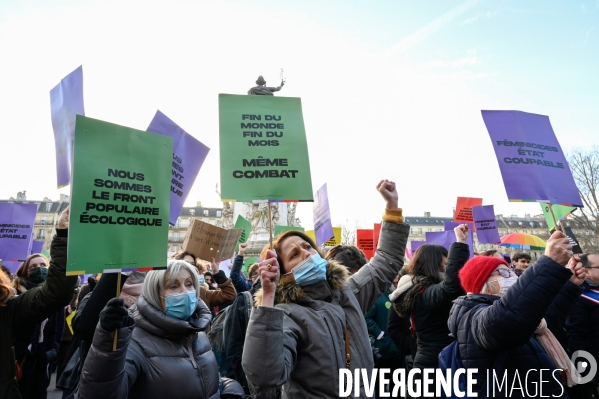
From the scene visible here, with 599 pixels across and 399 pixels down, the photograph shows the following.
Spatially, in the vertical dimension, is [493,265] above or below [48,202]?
below

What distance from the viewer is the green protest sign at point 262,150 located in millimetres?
3254

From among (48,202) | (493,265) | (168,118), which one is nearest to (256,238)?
(168,118)

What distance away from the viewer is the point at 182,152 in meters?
4.35

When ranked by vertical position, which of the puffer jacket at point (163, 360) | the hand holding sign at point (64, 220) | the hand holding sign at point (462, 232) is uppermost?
the hand holding sign at point (64, 220)

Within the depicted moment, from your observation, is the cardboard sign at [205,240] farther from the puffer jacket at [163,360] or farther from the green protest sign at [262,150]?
the puffer jacket at [163,360]

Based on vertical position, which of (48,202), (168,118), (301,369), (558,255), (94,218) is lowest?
(301,369)

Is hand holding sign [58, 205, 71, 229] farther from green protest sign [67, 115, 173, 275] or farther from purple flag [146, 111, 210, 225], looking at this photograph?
purple flag [146, 111, 210, 225]

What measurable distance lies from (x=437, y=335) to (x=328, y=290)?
1.97 m

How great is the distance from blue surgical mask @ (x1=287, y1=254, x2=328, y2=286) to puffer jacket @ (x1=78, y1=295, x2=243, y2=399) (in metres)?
0.72

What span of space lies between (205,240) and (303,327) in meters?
3.42

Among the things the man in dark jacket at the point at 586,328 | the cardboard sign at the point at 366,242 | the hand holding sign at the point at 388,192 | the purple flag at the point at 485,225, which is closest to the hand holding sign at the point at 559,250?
the hand holding sign at the point at 388,192

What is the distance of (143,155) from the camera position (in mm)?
2496

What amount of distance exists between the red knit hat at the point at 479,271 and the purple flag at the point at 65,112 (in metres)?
2.79

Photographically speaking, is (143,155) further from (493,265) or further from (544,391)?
(544,391)
